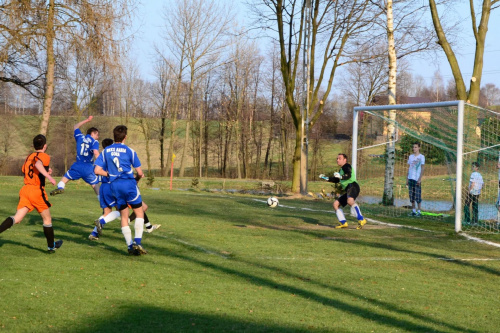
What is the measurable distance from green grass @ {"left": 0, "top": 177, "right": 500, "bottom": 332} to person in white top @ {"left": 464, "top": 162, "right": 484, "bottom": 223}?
2353mm

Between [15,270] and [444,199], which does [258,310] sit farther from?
[444,199]

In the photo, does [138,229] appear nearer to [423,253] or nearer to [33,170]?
[33,170]

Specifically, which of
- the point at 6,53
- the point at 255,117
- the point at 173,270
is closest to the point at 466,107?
the point at 173,270

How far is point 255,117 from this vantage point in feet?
184

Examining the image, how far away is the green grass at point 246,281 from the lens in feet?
Answer: 17.0

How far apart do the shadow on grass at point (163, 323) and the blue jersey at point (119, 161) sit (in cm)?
Result: 333

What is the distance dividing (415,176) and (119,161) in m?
10.7

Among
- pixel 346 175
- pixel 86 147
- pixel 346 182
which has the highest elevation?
pixel 86 147

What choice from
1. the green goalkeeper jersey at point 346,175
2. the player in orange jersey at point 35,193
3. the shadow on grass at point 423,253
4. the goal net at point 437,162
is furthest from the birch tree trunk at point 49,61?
the shadow on grass at point 423,253

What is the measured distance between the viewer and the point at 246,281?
690 centimetres

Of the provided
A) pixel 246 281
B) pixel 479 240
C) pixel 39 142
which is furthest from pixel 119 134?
pixel 479 240

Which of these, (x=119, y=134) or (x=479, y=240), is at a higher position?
(x=119, y=134)

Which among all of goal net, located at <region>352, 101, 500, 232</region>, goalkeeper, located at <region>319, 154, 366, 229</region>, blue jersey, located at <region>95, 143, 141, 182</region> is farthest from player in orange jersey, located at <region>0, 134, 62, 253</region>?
goal net, located at <region>352, 101, 500, 232</region>

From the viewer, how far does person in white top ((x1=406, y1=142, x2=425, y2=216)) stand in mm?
16203
